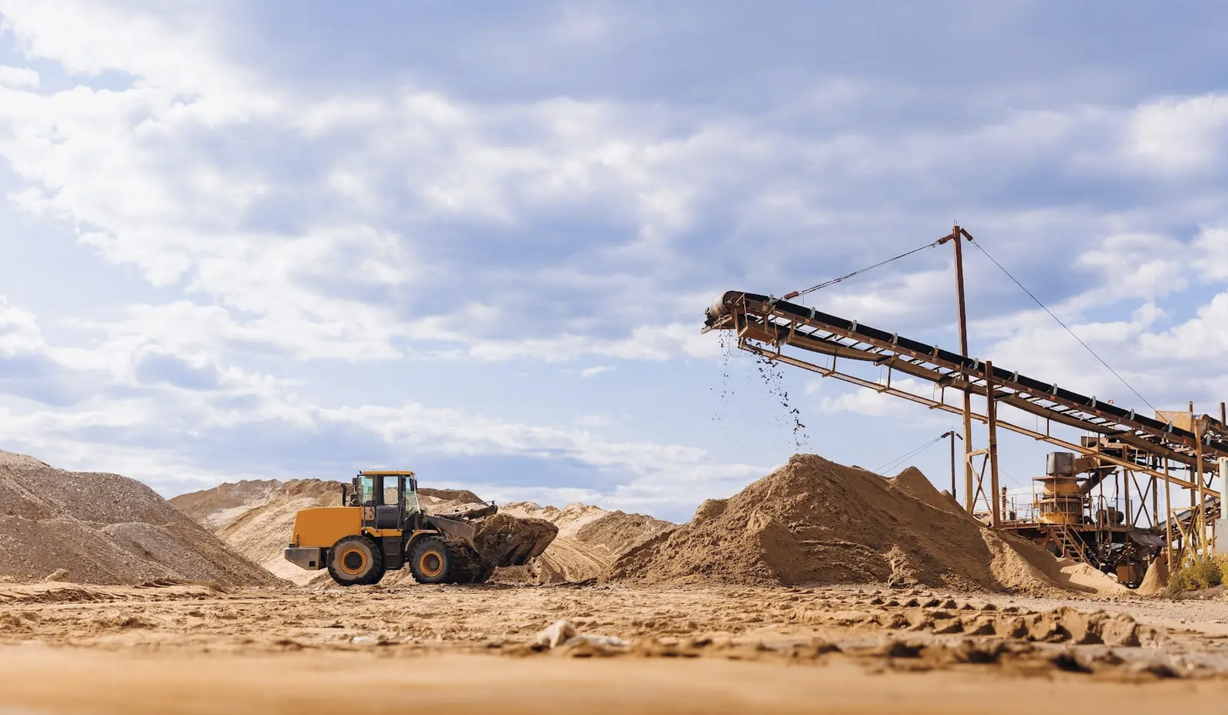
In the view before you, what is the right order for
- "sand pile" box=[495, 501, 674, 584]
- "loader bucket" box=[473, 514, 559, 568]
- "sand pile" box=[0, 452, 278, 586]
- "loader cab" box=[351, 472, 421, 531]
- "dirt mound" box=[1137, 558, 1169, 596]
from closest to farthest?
"sand pile" box=[0, 452, 278, 586], "loader cab" box=[351, 472, 421, 531], "loader bucket" box=[473, 514, 559, 568], "dirt mound" box=[1137, 558, 1169, 596], "sand pile" box=[495, 501, 674, 584]

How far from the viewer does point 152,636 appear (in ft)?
31.0

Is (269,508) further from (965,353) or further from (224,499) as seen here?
(965,353)

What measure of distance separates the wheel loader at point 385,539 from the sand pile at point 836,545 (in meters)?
3.29

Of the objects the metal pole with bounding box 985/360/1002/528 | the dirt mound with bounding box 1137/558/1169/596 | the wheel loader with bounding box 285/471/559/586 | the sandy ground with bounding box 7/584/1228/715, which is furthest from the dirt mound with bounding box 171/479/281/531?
the sandy ground with bounding box 7/584/1228/715

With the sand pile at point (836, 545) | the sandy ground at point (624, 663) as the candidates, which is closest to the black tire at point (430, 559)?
the sand pile at point (836, 545)

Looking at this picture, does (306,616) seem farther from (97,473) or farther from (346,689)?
(97,473)

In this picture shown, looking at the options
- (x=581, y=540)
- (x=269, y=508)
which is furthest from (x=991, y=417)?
(x=269, y=508)

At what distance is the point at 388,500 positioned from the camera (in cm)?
2219

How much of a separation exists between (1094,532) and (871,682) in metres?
29.6

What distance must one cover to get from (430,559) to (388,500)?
1.63 m

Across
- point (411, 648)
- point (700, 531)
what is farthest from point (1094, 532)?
point (411, 648)

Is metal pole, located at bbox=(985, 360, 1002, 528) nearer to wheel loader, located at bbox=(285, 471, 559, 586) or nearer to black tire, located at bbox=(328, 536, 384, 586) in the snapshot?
wheel loader, located at bbox=(285, 471, 559, 586)

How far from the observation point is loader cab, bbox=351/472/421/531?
72.4 feet

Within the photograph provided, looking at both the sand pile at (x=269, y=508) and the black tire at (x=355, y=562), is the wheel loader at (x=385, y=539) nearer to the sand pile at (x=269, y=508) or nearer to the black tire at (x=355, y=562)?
the black tire at (x=355, y=562)
